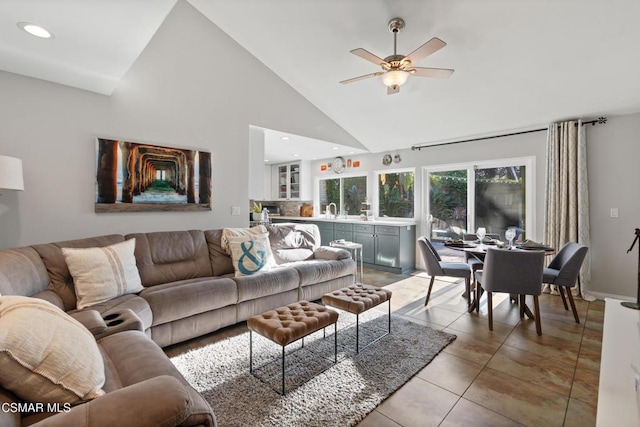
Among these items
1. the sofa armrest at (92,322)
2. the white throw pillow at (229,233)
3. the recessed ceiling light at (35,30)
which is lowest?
the sofa armrest at (92,322)

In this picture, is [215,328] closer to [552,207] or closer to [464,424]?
[464,424]

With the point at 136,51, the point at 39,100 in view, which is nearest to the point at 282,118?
the point at 136,51

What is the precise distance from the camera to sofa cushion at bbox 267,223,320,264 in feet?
12.6

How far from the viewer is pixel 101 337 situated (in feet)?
5.50

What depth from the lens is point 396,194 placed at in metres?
5.72

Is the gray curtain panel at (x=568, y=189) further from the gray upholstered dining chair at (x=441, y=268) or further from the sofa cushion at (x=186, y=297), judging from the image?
the sofa cushion at (x=186, y=297)

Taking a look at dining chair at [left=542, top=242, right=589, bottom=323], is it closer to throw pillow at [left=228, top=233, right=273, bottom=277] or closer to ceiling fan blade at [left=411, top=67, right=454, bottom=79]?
ceiling fan blade at [left=411, top=67, right=454, bottom=79]

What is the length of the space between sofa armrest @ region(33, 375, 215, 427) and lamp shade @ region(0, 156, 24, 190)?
1959 millimetres

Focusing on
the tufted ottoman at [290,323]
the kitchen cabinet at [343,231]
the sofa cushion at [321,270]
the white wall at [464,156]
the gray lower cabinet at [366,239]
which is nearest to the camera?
the tufted ottoman at [290,323]

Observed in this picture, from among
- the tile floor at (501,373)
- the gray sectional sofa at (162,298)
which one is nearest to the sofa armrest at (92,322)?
the gray sectional sofa at (162,298)

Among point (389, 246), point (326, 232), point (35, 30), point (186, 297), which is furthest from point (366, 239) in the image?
point (35, 30)

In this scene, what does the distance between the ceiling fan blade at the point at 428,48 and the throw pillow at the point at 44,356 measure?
2627mm

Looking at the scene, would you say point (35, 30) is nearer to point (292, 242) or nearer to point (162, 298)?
point (162, 298)

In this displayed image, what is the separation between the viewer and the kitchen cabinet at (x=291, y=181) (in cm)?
690
